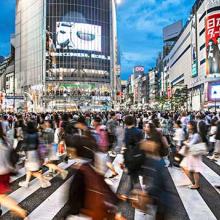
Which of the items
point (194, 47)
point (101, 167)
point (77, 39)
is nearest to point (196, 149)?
point (101, 167)

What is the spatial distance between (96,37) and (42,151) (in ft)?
295

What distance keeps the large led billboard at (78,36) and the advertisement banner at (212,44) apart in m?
38.2

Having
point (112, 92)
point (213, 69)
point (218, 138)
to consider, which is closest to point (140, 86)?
point (112, 92)

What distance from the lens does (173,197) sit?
235 inches

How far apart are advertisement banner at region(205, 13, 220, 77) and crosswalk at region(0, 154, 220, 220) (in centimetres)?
5503

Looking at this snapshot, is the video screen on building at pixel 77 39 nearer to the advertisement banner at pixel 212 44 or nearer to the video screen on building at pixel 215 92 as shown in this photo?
the advertisement banner at pixel 212 44

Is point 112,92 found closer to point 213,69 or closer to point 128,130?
point 213,69

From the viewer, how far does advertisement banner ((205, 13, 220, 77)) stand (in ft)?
201

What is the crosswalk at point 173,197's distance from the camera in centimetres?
611

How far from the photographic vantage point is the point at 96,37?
313 ft

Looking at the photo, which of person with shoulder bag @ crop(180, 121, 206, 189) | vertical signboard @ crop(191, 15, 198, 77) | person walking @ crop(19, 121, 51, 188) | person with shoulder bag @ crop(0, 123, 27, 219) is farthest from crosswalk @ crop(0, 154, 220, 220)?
vertical signboard @ crop(191, 15, 198, 77)

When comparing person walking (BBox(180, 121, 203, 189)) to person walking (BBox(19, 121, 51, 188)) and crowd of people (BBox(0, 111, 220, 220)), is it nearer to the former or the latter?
crowd of people (BBox(0, 111, 220, 220))

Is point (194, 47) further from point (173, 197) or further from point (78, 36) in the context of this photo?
point (173, 197)

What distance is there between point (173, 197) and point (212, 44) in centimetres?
6012
